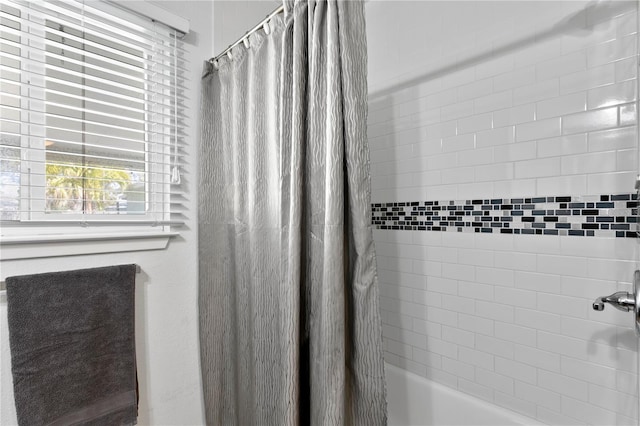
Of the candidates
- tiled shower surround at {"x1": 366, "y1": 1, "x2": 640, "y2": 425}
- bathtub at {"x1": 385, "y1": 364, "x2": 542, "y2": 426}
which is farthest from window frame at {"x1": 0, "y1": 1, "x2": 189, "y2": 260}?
bathtub at {"x1": 385, "y1": 364, "x2": 542, "y2": 426}

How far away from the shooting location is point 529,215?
44.6 inches

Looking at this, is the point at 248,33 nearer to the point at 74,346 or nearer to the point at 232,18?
the point at 232,18

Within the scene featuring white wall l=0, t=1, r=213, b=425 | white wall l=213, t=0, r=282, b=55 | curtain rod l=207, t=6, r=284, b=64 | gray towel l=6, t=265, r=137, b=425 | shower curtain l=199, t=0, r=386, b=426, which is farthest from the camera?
white wall l=213, t=0, r=282, b=55

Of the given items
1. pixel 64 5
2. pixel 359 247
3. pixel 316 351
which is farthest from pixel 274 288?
pixel 64 5

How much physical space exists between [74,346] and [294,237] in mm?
854

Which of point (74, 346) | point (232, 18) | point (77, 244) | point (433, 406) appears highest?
point (232, 18)

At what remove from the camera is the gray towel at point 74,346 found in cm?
99

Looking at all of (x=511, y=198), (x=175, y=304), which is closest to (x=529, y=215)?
(x=511, y=198)

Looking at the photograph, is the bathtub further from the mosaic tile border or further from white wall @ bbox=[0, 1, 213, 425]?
white wall @ bbox=[0, 1, 213, 425]

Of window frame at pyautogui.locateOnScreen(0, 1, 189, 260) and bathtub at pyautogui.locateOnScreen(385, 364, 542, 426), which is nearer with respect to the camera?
window frame at pyautogui.locateOnScreen(0, 1, 189, 260)

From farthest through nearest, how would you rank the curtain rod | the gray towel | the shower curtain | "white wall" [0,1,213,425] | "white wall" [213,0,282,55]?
"white wall" [213,0,282,55]
"white wall" [0,1,213,425]
the curtain rod
the gray towel
the shower curtain

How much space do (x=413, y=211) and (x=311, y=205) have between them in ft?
2.23

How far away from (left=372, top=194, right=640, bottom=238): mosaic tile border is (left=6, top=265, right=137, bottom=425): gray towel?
1.21 metres

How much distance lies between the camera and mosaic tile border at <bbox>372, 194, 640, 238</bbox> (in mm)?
963
